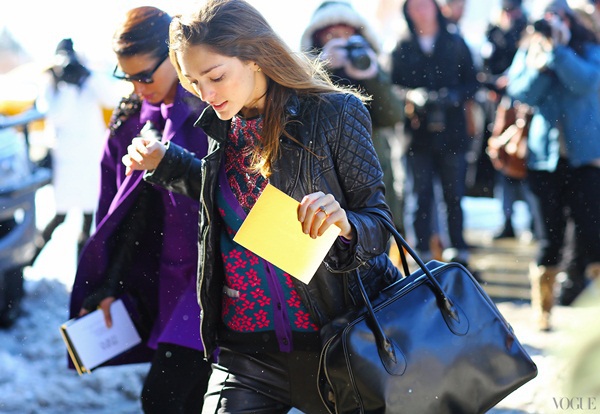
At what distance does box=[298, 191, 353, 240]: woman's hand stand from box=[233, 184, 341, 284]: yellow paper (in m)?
0.08

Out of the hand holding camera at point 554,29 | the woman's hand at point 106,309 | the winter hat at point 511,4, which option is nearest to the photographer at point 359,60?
the hand holding camera at point 554,29

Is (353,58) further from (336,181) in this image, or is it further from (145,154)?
(336,181)

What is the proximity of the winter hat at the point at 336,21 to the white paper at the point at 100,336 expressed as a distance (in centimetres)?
264

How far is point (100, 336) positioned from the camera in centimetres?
387

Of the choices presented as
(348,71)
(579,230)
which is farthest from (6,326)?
(579,230)

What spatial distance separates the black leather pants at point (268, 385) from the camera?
294cm

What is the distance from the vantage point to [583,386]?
8.73 feet

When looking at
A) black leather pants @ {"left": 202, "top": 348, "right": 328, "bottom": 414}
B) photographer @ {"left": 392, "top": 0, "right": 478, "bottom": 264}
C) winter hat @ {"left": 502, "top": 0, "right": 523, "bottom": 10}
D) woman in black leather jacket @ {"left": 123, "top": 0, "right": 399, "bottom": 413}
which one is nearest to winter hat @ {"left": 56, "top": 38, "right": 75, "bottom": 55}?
photographer @ {"left": 392, "top": 0, "right": 478, "bottom": 264}

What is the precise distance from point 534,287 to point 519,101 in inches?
48.8

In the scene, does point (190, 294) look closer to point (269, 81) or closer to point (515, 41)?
point (269, 81)

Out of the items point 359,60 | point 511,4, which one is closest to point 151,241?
point 359,60

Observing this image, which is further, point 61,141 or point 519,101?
point 61,141

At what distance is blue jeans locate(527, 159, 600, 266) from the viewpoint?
246 inches

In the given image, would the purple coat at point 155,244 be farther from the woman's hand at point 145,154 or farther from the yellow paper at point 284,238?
the yellow paper at point 284,238
